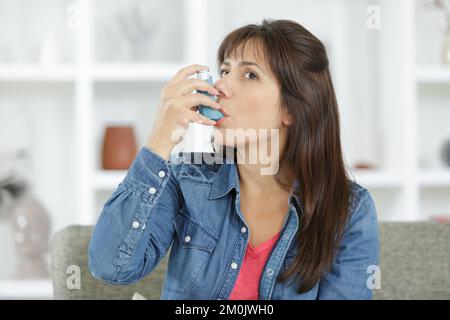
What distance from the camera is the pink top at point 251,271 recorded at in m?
1.21

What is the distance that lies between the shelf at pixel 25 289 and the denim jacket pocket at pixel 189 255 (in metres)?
1.18

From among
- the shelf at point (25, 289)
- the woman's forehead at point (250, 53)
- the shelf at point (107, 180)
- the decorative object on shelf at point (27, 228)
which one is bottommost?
the shelf at point (25, 289)

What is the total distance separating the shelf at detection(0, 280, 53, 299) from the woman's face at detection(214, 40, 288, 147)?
1.33 m

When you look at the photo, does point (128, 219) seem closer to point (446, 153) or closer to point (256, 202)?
point (256, 202)

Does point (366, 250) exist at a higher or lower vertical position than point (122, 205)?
lower

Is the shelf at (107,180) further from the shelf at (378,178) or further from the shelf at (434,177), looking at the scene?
the shelf at (434,177)

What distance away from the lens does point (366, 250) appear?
3.96ft

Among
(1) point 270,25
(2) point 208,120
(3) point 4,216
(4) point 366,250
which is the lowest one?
(3) point 4,216

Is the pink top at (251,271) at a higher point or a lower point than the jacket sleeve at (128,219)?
lower

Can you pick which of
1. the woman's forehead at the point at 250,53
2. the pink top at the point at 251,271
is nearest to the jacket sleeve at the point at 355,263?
the pink top at the point at 251,271

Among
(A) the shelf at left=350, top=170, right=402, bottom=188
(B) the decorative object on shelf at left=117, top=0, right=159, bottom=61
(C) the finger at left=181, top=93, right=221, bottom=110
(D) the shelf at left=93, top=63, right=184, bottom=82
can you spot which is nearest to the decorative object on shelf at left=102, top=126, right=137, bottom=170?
(D) the shelf at left=93, top=63, right=184, bottom=82
